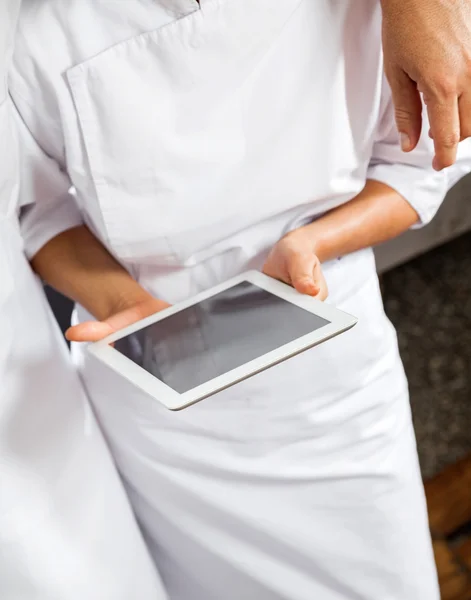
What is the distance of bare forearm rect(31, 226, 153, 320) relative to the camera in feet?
2.38

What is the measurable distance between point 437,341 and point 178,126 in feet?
3.80

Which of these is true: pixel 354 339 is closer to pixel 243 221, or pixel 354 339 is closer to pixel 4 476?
pixel 243 221

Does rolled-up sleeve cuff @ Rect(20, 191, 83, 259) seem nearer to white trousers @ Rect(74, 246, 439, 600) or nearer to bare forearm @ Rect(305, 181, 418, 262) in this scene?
white trousers @ Rect(74, 246, 439, 600)

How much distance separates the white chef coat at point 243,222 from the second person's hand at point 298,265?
31 millimetres

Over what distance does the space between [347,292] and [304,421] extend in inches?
5.4

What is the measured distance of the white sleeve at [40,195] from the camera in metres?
0.67

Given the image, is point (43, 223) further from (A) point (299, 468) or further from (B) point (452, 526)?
(B) point (452, 526)

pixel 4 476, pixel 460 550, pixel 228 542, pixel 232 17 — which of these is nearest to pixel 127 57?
pixel 232 17

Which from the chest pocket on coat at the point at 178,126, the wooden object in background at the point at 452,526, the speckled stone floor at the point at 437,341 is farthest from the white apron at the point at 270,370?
the speckled stone floor at the point at 437,341

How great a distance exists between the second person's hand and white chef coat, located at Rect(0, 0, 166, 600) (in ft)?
0.72

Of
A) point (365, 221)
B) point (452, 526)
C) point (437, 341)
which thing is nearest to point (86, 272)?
point (365, 221)

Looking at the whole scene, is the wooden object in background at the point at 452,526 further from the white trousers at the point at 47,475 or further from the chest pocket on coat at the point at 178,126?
the chest pocket on coat at the point at 178,126

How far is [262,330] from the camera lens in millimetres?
610

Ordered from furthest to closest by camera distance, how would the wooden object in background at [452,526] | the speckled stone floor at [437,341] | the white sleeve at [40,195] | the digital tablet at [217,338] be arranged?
the speckled stone floor at [437,341], the wooden object in background at [452,526], the white sleeve at [40,195], the digital tablet at [217,338]
